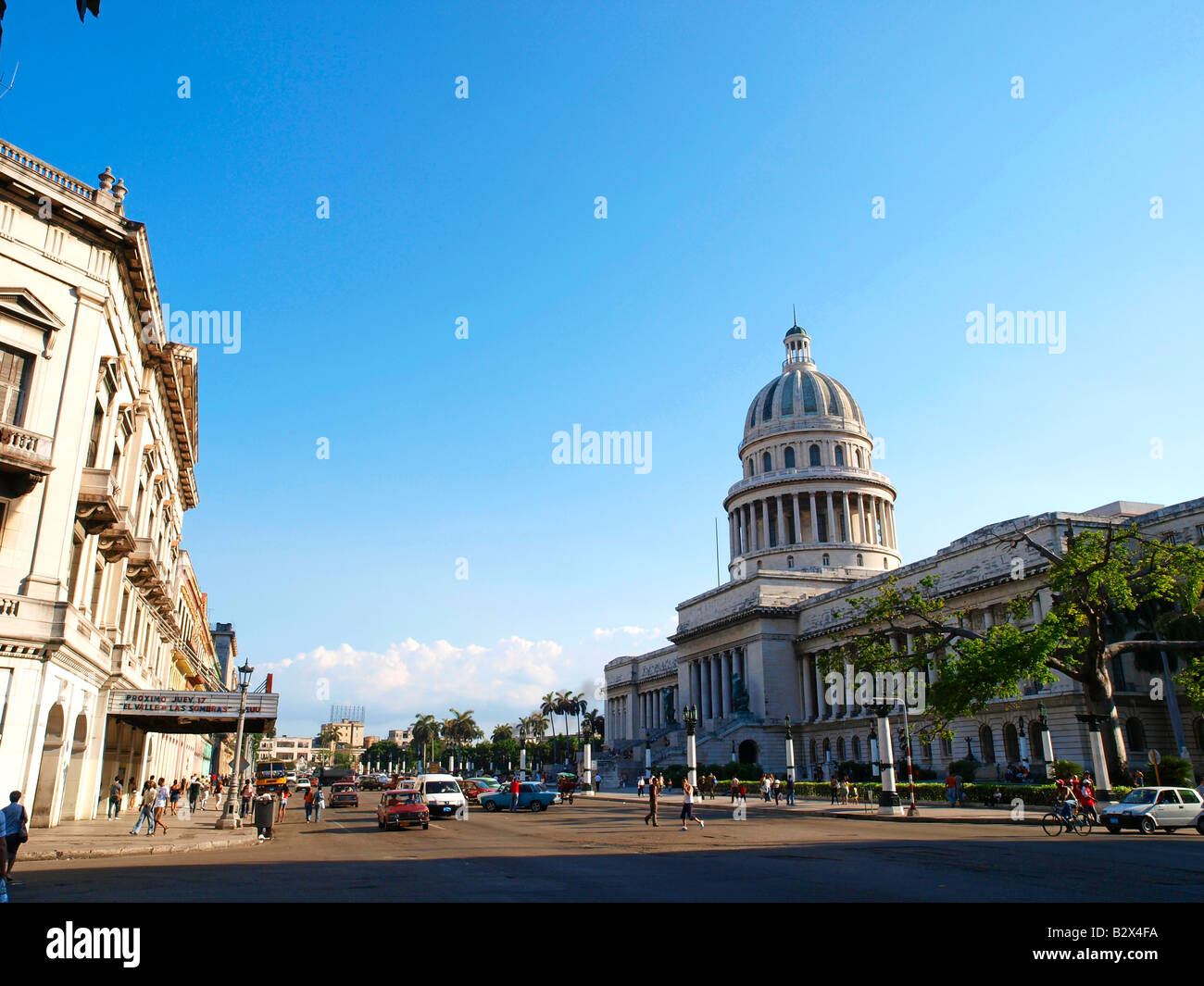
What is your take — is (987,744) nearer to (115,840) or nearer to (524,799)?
(524,799)

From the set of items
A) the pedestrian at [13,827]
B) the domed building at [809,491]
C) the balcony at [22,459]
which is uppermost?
the domed building at [809,491]

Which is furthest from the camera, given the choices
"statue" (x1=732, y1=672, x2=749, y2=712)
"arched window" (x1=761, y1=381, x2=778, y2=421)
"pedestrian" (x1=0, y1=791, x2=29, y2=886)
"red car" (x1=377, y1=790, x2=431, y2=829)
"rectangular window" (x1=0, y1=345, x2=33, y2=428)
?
"arched window" (x1=761, y1=381, x2=778, y2=421)

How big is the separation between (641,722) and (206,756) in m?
51.4

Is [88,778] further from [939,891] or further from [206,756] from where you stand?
[206,756]

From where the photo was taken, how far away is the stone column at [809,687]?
79.0 m

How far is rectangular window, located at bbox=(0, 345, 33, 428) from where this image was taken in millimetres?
24750

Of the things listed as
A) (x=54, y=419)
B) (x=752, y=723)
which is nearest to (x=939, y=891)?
(x=54, y=419)

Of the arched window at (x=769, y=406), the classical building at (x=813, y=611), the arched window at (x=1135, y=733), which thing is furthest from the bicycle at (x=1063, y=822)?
the arched window at (x=769, y=406)

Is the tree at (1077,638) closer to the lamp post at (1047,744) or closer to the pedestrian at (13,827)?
the lamp post at (1047,744)

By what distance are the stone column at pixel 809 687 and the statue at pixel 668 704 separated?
19.2 m

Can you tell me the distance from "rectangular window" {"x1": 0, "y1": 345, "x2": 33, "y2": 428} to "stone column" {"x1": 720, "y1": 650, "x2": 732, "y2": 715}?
231 feet

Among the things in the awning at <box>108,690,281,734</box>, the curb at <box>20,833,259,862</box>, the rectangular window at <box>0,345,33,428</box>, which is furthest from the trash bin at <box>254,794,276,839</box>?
the rectangular window at <box>0,345,33,428</box>

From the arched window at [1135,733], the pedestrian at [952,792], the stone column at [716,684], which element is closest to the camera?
the pedestrian at [952,792]

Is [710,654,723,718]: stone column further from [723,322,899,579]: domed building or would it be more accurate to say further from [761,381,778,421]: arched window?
[761,381,778,421]: arched window
